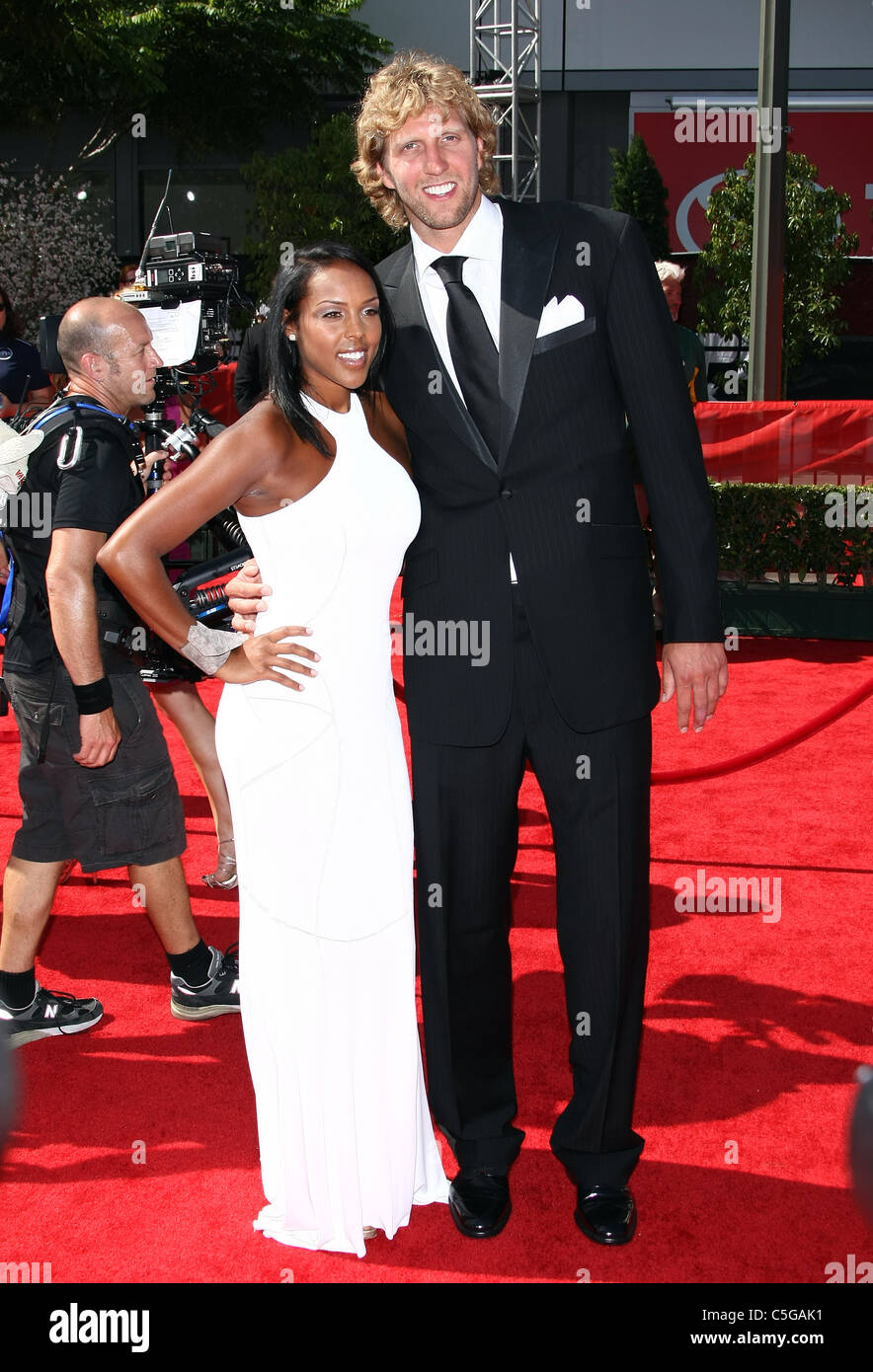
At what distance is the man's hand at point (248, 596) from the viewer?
2.52 metres

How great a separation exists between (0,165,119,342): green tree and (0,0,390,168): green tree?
264cm

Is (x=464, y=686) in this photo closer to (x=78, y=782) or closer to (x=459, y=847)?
(x=459, y=847)

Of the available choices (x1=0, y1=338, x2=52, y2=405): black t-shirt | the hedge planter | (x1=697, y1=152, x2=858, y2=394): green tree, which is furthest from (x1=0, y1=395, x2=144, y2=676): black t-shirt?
(x1=697, y1=152, x2=858, y2=394): green tree

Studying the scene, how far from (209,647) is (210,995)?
1.56 metres

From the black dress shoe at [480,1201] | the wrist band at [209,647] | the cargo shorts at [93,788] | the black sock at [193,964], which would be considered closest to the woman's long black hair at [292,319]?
the wrist band at [209,647]

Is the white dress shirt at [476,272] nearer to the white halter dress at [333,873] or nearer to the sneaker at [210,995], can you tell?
the white halter dress at [333,873]

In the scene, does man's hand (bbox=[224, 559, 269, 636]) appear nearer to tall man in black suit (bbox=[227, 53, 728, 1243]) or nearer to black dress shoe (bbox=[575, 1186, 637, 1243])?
tall man in black suit (bbox=[227, 53, 728, 1243])

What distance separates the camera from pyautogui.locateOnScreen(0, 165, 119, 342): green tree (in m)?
21.2

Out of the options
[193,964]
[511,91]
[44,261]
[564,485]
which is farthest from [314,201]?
[564,485]

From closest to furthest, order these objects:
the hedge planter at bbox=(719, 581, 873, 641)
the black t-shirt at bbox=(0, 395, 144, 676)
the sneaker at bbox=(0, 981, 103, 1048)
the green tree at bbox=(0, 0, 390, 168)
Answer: the black t-shirt at bbox=(0, 395, 144, 676)
the sneaker at bbox=(0, 981, 103, 1048)
the hedge planter at bbox=(719, 581, 873, 641)
the green tree at bbox=(0, 0, 390, 168)

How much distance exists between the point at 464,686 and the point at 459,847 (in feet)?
1.10

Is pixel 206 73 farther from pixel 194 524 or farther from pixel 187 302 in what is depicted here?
pixel 194 524

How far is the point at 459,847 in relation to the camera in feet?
8.87

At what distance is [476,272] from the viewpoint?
2631 millimetres
